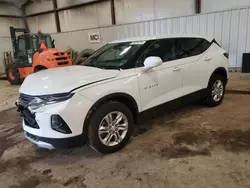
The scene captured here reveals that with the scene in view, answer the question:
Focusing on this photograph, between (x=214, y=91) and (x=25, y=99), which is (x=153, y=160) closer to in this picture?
(x=25, y=99)

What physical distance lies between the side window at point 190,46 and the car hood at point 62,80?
1.41 metres

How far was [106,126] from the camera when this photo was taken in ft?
9.29

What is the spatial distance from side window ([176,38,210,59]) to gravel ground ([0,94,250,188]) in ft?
3.91

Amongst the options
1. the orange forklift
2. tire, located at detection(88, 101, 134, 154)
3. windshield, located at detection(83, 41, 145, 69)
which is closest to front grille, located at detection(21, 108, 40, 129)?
tire, located at detection(88, 101, 134, 154)

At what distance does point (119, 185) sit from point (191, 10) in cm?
801

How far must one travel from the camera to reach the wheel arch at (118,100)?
2.60 meters

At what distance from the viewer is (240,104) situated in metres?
4.66

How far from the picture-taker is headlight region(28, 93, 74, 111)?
2473 millimetres

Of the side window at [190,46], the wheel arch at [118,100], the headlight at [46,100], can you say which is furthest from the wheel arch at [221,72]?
the headlight at [46,100]

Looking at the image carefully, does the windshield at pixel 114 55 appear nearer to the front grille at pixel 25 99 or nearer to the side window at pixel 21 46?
the front grille at pixel 25 99

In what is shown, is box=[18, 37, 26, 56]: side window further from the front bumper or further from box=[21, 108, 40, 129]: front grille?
the front bumper

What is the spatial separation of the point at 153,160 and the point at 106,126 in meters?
0.73

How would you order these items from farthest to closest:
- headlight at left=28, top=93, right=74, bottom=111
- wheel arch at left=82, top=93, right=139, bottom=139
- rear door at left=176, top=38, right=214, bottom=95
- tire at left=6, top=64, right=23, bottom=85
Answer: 1. tire at left=6, top=64, right=23, bottom=85
2. rear door at left=176, top=38, right=214, bottom=95
3. wheel arch at left=82, top=93, right=139, bottom=139
4. headlight at left=28, top=93, right=74, bottom=111

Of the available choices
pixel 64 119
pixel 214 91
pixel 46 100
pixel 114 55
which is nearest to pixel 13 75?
pixel 114 55
